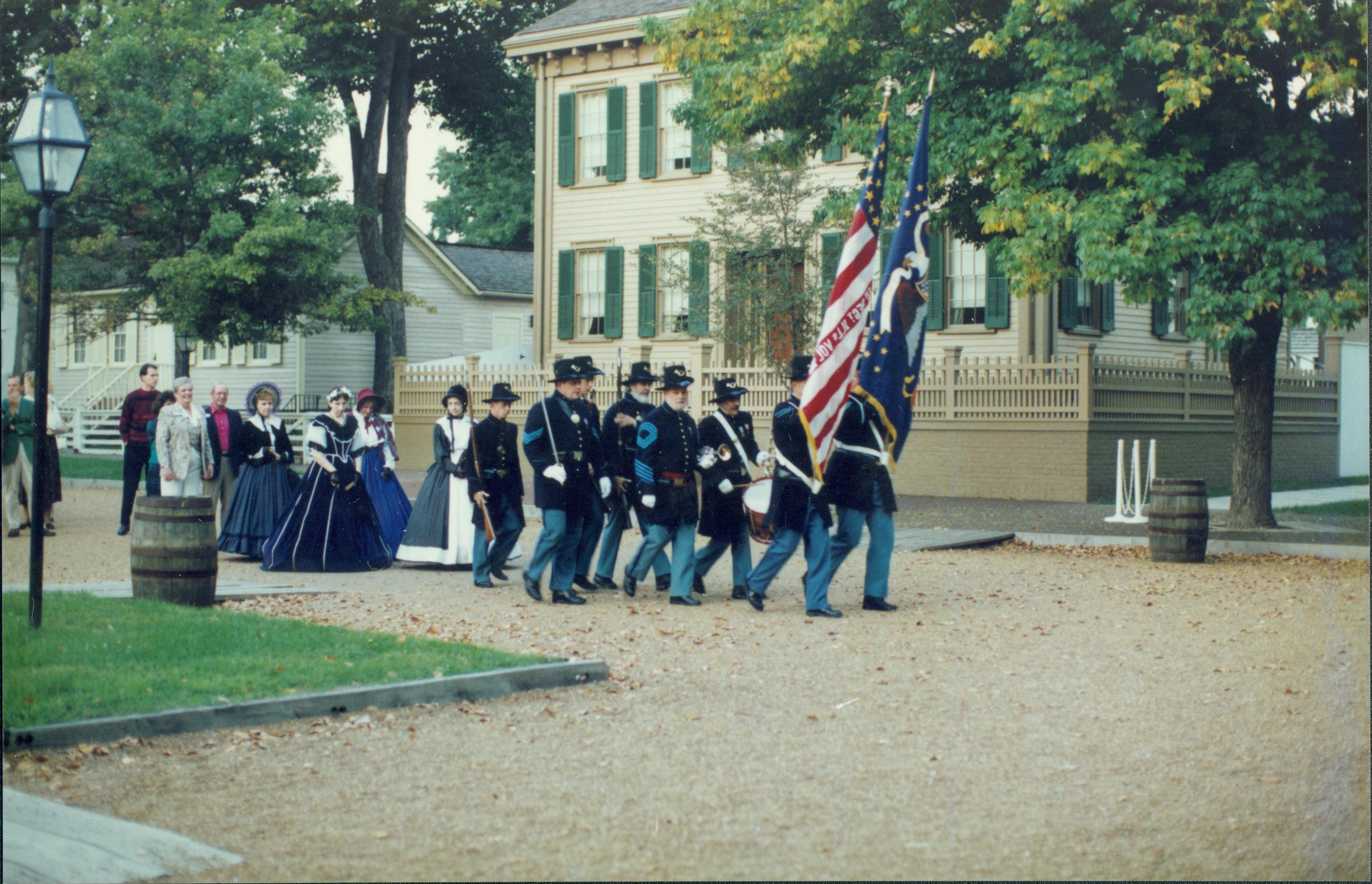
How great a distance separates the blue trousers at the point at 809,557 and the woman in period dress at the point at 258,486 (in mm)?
5696

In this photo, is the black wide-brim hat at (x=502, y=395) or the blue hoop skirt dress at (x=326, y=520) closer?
the black wide-brim hat at (x=502, y=395)

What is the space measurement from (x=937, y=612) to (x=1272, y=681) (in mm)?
3197

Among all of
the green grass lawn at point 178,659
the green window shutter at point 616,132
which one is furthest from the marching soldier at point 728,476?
the green window shutter at point 616,132

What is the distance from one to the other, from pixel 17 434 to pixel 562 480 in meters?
7.50

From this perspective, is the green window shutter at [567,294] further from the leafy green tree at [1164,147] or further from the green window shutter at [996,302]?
the leafy green tree at [1164,147]

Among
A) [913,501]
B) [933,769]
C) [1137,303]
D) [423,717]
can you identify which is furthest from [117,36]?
[913,501]

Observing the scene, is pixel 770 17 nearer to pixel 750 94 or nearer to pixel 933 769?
pixel 750 94

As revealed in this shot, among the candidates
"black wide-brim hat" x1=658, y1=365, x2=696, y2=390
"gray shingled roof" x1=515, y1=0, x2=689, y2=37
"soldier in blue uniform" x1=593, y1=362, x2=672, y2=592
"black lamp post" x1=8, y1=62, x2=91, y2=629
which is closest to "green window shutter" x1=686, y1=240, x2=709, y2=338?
"gray shingled roof" x1=515, y1=0, x2=689, y2=37

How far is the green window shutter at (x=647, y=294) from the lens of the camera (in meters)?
28.9

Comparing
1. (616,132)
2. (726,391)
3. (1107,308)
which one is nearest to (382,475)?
(726,391)

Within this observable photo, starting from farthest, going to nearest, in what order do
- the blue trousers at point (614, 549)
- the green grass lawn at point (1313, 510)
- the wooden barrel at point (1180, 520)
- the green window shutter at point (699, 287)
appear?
the green window shutter at point (699, 287), the green grass lawn at point (1313, 510), the wooden barrel at point (1180, 520), the blue trousers at point (614, 549)

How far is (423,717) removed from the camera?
7148 millimetres

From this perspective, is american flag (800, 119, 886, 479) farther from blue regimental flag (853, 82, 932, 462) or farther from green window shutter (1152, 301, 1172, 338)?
green window shutter (1152, 301, 1172, 338)

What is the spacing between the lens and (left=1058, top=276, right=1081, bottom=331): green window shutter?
24797 mm
